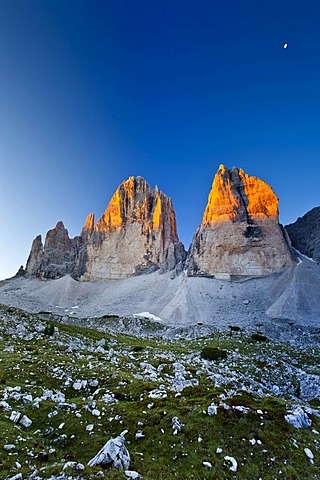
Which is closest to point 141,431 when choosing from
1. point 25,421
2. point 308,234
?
point 25,421

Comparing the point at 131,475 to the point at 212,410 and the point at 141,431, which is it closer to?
the point at 141,431

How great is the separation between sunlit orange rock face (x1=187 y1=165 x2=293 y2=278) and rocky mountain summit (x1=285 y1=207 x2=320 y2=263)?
708 inches

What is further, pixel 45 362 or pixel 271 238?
pixel 271 238

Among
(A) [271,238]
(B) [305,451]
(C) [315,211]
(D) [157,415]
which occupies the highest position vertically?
(C) [315,211]

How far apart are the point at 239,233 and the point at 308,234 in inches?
1916

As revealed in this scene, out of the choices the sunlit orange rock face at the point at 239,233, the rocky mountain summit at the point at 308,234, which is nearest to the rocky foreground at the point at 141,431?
the sunlit orange rock face at the point at 239,233

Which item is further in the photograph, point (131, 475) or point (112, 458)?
point (112, 458)

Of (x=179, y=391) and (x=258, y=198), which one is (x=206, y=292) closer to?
(x=258, y=198)

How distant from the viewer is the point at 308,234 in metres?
165

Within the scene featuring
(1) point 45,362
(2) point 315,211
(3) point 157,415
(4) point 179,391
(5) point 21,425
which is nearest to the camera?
(5) point 21,425

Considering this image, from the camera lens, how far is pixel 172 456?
9203 millimetres

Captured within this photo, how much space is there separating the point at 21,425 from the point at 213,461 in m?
7.70

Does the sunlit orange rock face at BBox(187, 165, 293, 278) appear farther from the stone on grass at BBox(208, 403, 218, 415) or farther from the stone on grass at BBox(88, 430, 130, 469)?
the stone on grass at BBox(88, 430, 130, 469)

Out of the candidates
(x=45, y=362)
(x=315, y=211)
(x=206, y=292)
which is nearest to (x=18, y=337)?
(x=45, y=362)
